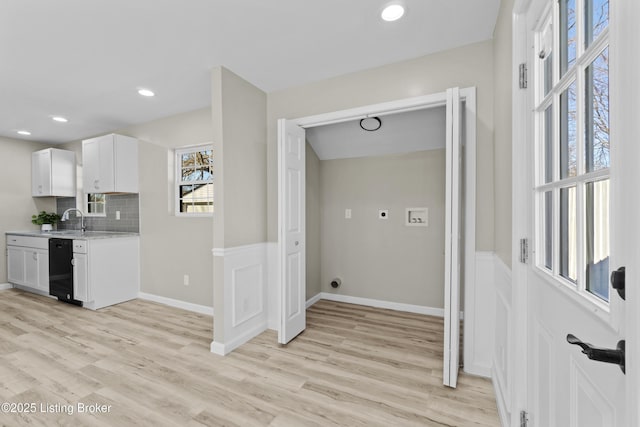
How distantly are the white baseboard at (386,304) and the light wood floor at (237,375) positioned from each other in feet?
0.60

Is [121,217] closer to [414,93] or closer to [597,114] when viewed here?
[414,93]

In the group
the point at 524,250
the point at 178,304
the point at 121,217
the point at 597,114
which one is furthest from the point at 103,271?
the point at 597,114

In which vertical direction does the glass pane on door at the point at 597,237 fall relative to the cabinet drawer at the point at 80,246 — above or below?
above

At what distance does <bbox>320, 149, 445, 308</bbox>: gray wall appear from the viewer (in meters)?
3.21

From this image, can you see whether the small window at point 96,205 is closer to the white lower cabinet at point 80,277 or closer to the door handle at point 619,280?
the white lower cabinet at point 80,277

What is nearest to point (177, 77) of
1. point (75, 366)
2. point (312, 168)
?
point (312, 168)

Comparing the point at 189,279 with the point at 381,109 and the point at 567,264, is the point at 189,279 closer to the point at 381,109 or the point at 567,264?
the point at 381,109

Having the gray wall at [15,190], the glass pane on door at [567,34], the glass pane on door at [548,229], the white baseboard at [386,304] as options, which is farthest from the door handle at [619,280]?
the gray wall at [15,190]

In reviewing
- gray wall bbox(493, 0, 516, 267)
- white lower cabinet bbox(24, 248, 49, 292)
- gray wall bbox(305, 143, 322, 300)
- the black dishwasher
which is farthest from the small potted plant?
gray wall bbox(493, 0, 516, 267)

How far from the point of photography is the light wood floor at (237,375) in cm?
167

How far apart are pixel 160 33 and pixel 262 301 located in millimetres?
2348

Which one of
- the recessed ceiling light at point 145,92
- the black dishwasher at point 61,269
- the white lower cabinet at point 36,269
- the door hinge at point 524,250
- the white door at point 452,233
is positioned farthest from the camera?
the white lower cabinet at point 36,269

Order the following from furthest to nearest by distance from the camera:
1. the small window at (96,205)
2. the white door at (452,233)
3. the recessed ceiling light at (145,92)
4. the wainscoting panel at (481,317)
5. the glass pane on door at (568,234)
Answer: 1. the small window at (96,205)
2. the recessed ceiling light at (145,92)
3. the wainscoting panel at (481,317)
4. the white door at (452,233)
5. the glass pane on door at (568,234)

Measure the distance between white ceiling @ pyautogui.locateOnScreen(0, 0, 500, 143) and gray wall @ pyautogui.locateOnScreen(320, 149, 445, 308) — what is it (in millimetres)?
1301
